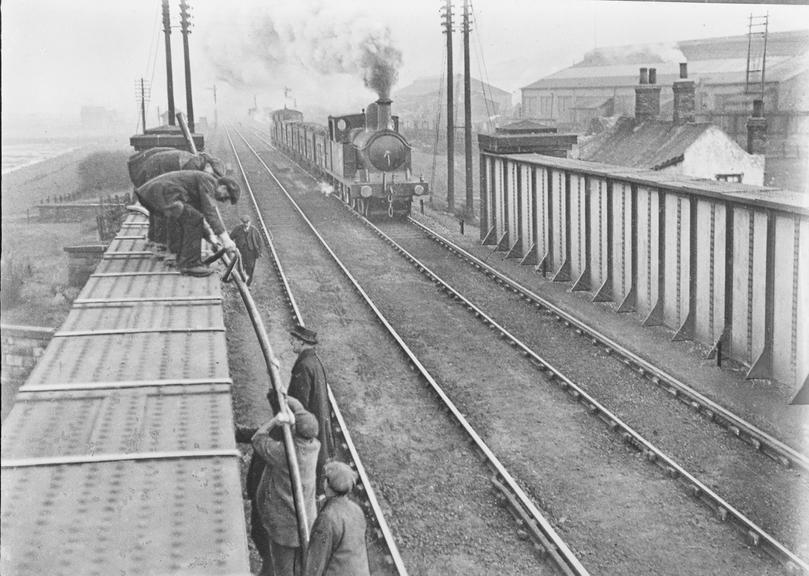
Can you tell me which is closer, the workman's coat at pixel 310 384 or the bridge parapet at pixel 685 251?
the workman's coat at pixel 310 384

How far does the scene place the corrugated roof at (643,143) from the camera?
28.8 meters

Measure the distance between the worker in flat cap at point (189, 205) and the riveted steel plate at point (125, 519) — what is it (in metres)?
4.58

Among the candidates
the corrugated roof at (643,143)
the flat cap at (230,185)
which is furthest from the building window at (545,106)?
the flat cap at (230,185)

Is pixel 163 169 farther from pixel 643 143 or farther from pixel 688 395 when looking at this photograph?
pixel 643 143

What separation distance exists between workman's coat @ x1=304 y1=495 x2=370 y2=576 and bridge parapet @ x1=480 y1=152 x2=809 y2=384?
24.2 feet

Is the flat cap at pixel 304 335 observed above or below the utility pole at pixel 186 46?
below

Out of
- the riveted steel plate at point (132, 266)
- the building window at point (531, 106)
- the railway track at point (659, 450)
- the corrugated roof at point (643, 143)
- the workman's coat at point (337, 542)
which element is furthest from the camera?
the building window at point (531, 106)

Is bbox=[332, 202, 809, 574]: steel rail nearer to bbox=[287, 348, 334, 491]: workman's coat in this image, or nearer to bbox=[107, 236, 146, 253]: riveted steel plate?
bbox=[287, 348, 334, 491]: workman's coat

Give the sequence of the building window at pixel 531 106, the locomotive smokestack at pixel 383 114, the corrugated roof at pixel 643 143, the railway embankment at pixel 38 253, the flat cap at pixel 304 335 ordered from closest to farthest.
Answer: the flat cap at pixel 304 335 < the railway embankment at pixel 38 253 < the locomotive smokestack at pixel 383 114 < the corrugated roof at pixel 643 143 < the building window at pixel 531 106

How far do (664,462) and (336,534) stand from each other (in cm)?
492

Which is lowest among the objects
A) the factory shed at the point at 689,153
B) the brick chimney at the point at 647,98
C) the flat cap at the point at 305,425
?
the flat cap at the point at 305,425

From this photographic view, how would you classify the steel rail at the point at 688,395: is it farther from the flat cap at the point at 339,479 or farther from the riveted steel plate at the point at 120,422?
the riveted steel plate at the point at 120,422

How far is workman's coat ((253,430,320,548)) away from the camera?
5035 millimetres

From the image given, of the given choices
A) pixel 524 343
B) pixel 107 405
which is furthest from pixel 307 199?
pixel 107 405
